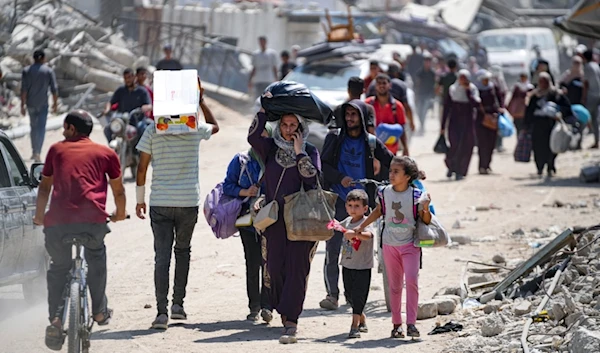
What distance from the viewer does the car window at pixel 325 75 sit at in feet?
67.3

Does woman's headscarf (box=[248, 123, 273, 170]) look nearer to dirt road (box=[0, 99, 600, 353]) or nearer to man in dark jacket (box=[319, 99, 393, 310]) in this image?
man in dark jacket (box=[319, 99, 393, 310])

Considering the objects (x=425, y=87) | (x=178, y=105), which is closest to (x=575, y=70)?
(x=425, y=87)

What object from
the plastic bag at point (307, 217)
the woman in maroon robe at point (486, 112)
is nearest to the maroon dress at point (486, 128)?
the woman in maroon robe at point (486, 112)

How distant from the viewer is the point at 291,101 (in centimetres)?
848

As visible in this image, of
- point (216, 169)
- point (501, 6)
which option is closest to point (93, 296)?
point (216, 169)

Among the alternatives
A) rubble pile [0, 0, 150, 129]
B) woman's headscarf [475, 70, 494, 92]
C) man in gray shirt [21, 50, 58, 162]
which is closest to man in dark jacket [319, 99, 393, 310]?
man in gray shirt [21, 50, 58, 162]

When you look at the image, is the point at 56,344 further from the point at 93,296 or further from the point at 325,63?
the point at 325,63

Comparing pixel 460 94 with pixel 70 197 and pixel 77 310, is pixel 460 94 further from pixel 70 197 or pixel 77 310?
pixel 77 310

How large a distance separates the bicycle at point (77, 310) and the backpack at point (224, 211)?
160 cm

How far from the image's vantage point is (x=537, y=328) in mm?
8414

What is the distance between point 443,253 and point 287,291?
4.93m

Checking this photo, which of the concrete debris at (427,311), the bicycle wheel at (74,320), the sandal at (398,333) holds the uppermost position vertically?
the bicycle wheel at (74,320)

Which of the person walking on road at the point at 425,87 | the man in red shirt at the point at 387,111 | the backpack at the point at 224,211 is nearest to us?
the backpack at the point at 224,211

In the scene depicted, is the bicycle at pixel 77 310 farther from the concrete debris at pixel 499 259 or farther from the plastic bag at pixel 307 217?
the concrete debris at pixel 499 259
